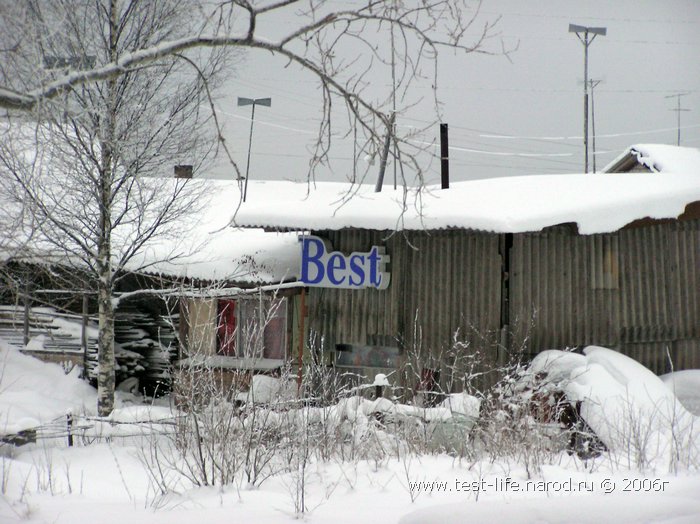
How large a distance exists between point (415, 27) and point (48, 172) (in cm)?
784

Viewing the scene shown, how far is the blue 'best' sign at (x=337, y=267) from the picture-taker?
12.5 m

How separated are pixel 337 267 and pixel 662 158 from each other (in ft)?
26.0

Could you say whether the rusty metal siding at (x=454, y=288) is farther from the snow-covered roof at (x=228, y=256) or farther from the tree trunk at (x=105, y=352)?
the tree trunk at (x=105, y=352)

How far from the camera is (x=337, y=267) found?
502 inches

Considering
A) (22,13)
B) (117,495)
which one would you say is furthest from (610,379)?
(22,13)

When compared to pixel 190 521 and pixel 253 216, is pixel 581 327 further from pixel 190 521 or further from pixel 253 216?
A: pixel 190 521

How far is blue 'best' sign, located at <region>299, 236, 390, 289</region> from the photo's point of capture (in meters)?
12.5

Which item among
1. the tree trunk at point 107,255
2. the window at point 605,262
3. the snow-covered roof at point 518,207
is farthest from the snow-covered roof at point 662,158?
the tree trunk at point 107,255

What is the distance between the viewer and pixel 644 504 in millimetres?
4828

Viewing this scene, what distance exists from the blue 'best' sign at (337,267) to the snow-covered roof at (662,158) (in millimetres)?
6700

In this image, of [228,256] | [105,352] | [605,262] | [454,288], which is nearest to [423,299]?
[454,288]

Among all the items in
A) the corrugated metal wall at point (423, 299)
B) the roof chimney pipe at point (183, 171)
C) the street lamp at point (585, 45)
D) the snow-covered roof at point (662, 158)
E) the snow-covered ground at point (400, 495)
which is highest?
the street lamp at point (585, 45)

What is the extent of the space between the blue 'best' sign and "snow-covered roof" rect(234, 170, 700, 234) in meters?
0.52

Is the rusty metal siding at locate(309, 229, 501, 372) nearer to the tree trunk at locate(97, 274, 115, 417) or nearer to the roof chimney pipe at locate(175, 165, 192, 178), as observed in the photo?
the roof chimney pipe at locate(175, 165, 192, 178)
